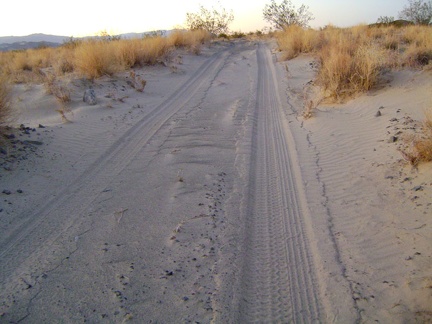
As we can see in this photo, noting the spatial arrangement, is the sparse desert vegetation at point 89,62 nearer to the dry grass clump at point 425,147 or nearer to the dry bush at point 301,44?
the dry bush at point 301,44

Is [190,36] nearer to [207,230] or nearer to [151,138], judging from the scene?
[151,138]

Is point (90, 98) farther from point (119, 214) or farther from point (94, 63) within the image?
point (119, 214)

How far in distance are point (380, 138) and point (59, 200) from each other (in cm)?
509

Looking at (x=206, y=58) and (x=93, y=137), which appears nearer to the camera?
(x=93, y=137)

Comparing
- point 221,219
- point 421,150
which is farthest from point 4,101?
point 421,150

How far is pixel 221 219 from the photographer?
12.9 feet

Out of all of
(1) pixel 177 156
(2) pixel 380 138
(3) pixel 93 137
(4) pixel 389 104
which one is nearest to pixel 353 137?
(2) pixel 380 138

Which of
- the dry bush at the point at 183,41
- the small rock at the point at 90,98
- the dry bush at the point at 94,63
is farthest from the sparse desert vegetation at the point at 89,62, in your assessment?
the dry bush at the point at 183,41

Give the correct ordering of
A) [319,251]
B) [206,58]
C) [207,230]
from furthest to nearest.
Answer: [206,58] → [207,230] → [319,251]

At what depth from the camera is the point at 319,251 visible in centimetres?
342

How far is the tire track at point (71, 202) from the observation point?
3523 millimetres

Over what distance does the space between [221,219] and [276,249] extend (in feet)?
2.53

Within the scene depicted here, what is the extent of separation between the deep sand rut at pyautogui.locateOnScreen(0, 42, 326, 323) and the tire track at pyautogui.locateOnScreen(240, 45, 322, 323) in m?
0.01

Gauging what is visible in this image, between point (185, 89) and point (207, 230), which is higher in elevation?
point (185, 89)
